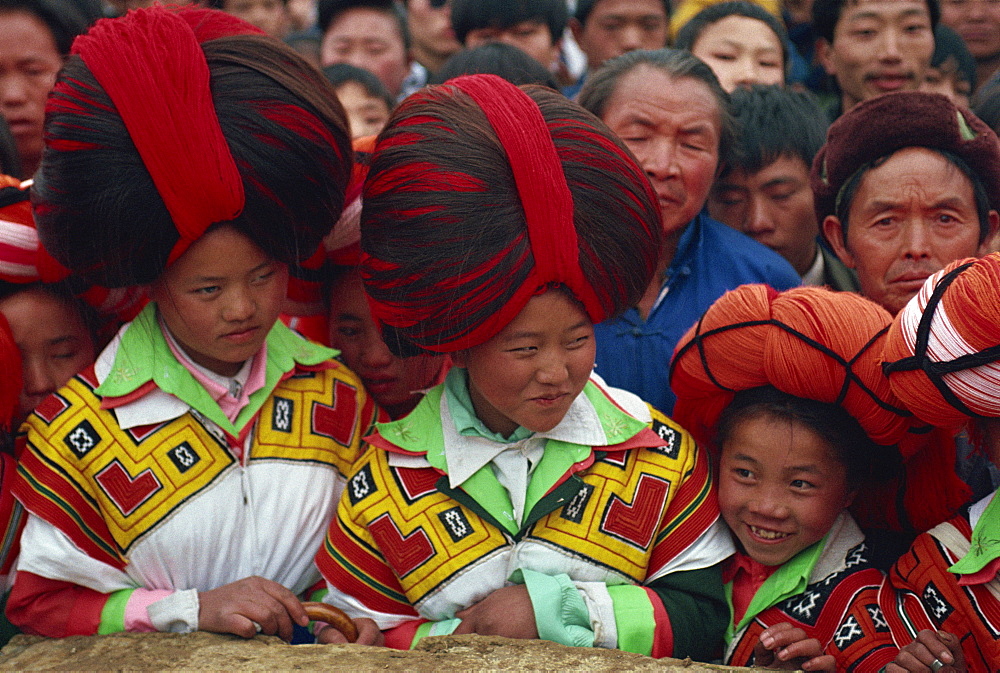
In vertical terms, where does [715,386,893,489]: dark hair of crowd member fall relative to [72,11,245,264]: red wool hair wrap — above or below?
below

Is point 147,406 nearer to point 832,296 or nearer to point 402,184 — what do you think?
point 402,184

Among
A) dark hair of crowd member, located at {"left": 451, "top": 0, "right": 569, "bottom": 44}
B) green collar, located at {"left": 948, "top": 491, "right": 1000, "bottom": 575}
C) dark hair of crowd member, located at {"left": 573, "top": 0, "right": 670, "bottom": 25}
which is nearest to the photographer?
green collar, located at {"left": 948, "top": 491, "right": 1000, "bottom": 575}

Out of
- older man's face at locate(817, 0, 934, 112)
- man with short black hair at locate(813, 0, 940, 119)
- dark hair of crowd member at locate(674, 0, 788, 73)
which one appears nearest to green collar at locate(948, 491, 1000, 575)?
man with short black hair at locate(813, 0, 940, 119)

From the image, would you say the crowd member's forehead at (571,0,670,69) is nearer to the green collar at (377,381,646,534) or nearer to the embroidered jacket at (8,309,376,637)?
the green collar at (377,381,646,534)

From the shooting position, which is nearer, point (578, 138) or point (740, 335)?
point (578, 138)

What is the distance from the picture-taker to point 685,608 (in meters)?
2.40

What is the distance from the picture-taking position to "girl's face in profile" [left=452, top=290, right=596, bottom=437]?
88.7 inches

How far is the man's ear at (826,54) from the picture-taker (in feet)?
16.6

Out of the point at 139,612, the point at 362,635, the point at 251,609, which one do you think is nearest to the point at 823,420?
the point at 362,635

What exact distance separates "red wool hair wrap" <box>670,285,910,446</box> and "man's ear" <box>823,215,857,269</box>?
640 mm

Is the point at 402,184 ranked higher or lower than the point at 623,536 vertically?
higher

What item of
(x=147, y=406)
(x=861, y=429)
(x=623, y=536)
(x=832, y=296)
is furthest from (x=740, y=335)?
Result: (x=147, y=406)

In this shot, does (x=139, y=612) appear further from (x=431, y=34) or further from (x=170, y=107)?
(x=431, y=34)

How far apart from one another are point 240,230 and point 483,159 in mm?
651
